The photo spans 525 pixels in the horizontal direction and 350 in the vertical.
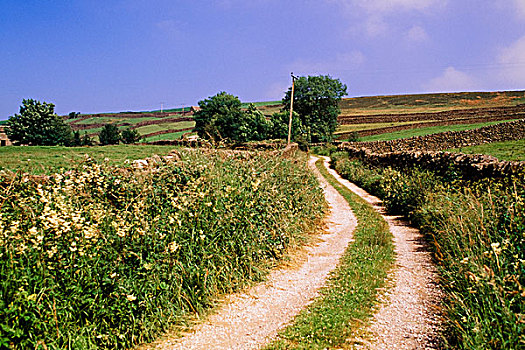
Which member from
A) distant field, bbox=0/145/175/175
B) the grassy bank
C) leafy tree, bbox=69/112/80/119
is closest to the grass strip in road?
the grassy bank

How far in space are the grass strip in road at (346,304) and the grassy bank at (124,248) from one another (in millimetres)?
1325

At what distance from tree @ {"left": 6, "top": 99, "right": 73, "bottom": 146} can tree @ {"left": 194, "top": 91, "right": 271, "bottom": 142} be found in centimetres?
2012

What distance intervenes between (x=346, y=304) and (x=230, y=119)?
51.0 meters

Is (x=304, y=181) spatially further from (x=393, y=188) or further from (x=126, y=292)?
(x=126, y=292)

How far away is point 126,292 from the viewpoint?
4086 mm

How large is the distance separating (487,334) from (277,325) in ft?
7.55

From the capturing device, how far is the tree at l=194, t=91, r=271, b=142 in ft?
164

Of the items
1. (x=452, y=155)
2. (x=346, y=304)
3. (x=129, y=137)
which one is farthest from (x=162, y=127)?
(x=346, y=304)

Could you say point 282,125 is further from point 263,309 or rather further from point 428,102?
point 428,102

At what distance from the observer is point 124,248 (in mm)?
4516

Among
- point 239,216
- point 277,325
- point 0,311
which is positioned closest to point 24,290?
point 0,311

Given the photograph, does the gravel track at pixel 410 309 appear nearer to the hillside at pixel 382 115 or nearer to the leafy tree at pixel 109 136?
the hillside at pixel 382 115

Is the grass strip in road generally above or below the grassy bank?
below

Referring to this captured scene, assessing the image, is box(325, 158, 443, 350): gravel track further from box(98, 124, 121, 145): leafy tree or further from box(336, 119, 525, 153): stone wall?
box(98, 124, 121, 145): leafy tree
